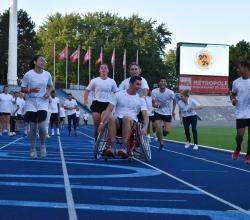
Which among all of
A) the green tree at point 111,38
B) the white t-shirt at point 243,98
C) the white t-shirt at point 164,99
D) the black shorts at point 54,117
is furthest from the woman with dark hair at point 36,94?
the green tree at point 111,38

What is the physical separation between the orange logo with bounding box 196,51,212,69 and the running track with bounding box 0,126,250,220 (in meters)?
50.3

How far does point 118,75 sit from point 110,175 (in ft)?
255

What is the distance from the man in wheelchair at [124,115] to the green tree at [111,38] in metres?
73.0

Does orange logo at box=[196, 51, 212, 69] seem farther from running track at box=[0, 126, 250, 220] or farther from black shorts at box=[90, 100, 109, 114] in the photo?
running track at box=[0, 126, 250, 220]

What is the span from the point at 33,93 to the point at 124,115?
172 centimetres

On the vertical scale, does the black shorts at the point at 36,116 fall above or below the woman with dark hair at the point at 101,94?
below

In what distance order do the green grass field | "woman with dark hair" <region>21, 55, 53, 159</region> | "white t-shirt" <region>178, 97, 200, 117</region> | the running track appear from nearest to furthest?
the running track, "woman with dark hair" <region>21, 55, 53, 159</region>, "white t-shirt" <region>178, 97, 200, 117</region>, the green grass field

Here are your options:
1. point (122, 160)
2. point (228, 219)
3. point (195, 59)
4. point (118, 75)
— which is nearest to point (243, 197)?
point (228, 219)

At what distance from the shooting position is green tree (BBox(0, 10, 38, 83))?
88.6m

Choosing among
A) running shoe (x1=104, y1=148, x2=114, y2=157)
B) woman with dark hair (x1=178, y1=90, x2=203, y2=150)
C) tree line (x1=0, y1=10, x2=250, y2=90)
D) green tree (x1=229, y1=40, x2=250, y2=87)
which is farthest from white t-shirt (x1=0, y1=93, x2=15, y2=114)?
green tree (x1=229, y1=40, x2=250, y2=87)

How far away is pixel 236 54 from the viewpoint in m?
99.7

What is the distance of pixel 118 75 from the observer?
85312 millimetres

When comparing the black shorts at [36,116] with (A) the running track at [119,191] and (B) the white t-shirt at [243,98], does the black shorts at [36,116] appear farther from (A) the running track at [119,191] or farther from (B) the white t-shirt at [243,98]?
(B) the white t-shirt at [243,98]

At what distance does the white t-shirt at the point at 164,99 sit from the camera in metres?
15.2
